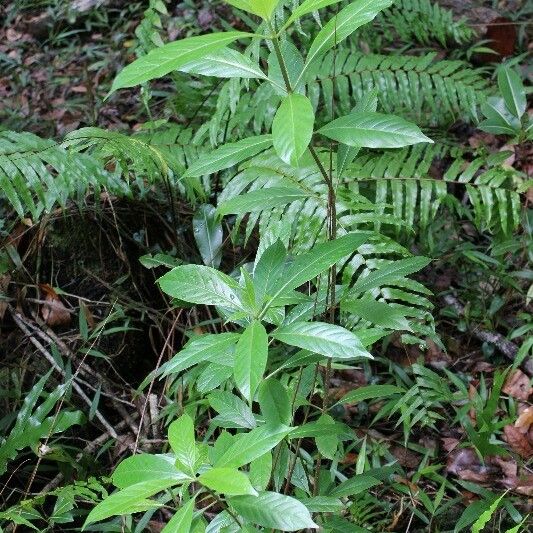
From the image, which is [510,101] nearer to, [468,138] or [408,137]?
[468,138]

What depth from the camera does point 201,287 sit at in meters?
1.15

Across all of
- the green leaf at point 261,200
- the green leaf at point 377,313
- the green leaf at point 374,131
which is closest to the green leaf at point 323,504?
the green leaf at point 377,313

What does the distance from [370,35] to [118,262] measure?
2049 mm

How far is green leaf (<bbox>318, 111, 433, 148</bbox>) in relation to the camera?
1002 millimetres

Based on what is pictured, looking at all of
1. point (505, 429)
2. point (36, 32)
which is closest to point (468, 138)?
point (505, 429)

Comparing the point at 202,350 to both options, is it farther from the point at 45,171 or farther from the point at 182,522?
the point at 45,171

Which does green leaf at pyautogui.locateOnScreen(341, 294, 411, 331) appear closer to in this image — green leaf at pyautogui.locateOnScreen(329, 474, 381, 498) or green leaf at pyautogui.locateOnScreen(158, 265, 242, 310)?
green leaf at pyautogui.locateOnScreen(158, 265, 242, 310)

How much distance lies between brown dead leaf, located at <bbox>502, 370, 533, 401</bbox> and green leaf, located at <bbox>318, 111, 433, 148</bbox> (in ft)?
5.58

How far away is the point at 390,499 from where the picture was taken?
2150 mm

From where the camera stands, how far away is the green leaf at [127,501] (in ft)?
3.19

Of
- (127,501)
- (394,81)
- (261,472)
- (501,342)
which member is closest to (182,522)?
(127,501)

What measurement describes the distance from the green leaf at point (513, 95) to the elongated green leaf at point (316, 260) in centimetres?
170

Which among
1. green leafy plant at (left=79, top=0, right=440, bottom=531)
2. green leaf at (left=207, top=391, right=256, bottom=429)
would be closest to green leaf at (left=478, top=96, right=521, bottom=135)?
green leafy plant at (left=79, top=0, right=440, bottom=531)

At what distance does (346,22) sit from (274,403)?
636 mm
